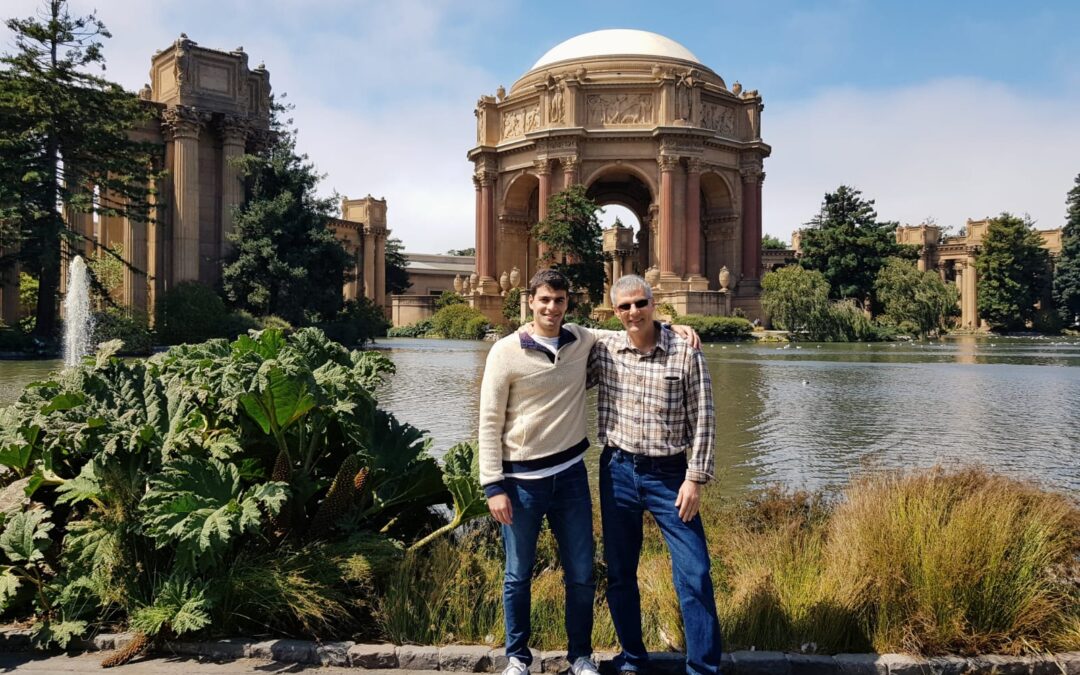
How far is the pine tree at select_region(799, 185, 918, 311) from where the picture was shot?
52188mm

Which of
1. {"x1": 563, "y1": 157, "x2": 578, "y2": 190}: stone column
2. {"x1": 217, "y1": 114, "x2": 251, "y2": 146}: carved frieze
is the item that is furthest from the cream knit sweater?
{"x1": 563, "y1": 157, "x2": 578, "y2": 190}: stone column

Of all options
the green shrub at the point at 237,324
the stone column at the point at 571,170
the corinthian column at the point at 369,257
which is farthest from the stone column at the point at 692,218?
the green shrub at the point at 237,324

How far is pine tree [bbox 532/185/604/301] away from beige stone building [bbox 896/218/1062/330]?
134 feet

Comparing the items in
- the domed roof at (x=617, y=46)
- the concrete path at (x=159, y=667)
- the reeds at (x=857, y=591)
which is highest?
the domed roof at (x=617, y=46)

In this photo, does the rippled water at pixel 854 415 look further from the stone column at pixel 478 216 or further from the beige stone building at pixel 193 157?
the stone column at pixel 478 216

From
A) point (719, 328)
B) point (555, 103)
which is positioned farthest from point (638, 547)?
point (555, 103)

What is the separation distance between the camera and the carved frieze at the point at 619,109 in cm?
5166

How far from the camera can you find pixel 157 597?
12.0 feet

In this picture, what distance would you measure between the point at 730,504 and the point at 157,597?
12.7ft

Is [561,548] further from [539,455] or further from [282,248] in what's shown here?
[282,248]

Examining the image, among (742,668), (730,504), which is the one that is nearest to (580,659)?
(742,668)

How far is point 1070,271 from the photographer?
6366cm

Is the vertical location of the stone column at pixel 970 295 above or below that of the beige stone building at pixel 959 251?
below

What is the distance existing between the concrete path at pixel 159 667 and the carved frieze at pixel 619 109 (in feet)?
168
